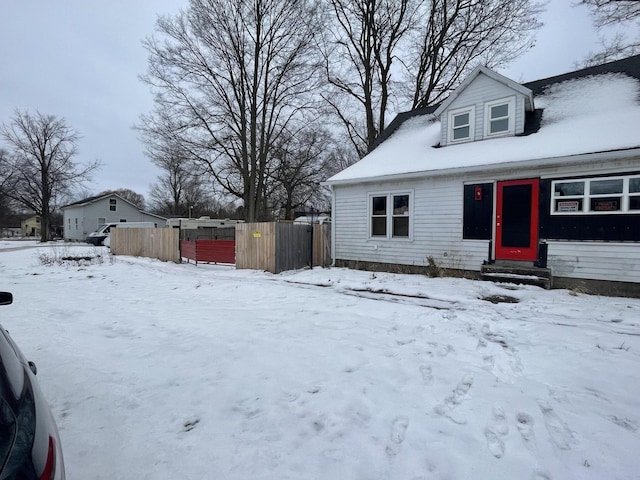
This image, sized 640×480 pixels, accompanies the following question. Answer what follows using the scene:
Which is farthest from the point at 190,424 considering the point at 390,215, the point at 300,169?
the point at 300,169

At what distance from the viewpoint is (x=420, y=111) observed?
14352 millimetres

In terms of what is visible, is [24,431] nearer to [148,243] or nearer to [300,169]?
[148,243]

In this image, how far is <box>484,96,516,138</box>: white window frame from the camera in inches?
388

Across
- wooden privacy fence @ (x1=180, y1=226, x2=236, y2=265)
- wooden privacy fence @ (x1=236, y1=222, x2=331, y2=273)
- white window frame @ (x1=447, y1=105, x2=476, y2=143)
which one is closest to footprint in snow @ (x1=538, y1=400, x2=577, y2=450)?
wooden privacy fence @ (x1=236, y1=222, x2=331, y2=273)

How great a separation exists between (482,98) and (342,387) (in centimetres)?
1037

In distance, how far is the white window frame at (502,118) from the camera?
9852 mm

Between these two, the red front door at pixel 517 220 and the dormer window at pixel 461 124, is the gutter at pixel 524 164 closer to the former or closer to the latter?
the red front door at pixel 517 220

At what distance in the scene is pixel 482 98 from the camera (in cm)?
1036

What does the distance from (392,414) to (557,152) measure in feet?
26.6

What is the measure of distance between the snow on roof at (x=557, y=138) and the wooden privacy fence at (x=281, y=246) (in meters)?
2.24

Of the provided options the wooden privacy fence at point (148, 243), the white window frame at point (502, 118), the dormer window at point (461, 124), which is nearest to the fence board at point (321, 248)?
the dormer window at point (461, 124)

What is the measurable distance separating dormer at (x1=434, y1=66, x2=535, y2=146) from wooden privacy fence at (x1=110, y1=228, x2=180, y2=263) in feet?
38.0

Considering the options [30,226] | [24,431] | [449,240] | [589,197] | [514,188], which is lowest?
[24,431]

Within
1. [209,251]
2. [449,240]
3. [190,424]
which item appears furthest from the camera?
[209,251]
